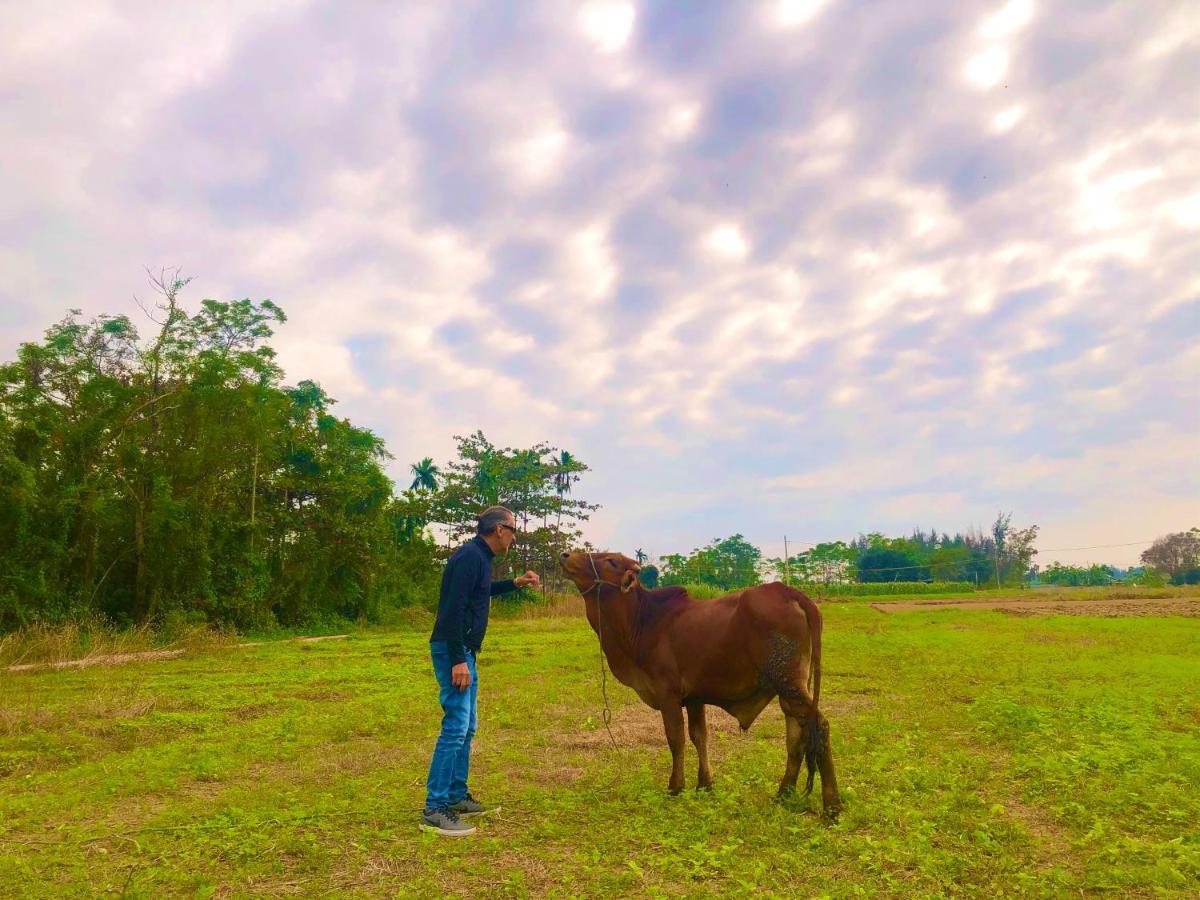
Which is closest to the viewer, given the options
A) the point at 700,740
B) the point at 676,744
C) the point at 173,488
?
the point at 676,744

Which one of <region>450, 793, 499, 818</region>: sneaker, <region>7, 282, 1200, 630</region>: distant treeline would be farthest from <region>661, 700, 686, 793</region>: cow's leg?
<region>7, 282, 1200, 630</region>: distant treeline

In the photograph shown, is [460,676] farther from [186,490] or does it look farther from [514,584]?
[186,490]

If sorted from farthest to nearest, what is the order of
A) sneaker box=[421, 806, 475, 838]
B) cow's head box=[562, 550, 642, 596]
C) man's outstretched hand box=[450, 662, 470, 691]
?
cow's head box=[562, 550, 642, 596]
man's outstretched hand box=[450, 662, 470, 691]
sneaker box=[421, 806, 475, 838]

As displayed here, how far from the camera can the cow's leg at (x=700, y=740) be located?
6.17 meters

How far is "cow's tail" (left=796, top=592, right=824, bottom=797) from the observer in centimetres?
552

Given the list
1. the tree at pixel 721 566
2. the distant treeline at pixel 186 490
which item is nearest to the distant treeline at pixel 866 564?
the tree at pixel 721 566

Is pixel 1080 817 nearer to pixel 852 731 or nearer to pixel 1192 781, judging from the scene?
pixel 1192 781

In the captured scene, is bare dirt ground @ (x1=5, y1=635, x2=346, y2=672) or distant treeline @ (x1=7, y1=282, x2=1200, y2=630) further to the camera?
distant treeline @ (x1=7, y1=282, x2=1200, y2=630)

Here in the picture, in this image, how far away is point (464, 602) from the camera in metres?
5.49

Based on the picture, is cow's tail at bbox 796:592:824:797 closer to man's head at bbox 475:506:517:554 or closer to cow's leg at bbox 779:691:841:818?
cow's leg at bbox 779:691:841:818

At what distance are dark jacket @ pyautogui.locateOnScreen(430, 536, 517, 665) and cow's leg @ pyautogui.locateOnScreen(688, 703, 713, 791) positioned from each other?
2.07 meters

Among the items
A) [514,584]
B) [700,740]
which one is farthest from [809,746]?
[514,584]

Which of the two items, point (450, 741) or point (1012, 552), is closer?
→ point (450, 741)

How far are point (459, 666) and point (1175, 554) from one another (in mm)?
99397
